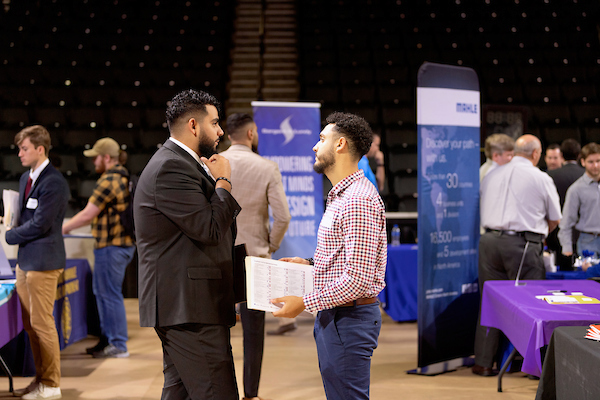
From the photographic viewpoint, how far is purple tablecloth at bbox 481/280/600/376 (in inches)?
94.0

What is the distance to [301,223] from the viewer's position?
500 cm

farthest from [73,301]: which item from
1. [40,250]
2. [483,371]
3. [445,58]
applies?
[445,58]

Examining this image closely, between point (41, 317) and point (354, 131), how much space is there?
2.26 meters

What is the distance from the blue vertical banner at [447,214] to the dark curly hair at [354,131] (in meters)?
1.83

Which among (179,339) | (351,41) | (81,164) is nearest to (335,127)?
(179,339)

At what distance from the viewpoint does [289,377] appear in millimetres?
3658

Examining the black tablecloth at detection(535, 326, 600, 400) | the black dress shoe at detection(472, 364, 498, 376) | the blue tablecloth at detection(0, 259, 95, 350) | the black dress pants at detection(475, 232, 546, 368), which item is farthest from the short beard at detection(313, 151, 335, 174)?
the blue tablecloth at detection(0, 259, 95, 350)

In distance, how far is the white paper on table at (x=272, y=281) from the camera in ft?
5.61

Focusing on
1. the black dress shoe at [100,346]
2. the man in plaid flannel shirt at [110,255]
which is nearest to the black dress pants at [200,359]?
the man in plaid flannel shirt at [110,255]

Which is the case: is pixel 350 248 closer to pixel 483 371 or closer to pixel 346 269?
pixel 346 269

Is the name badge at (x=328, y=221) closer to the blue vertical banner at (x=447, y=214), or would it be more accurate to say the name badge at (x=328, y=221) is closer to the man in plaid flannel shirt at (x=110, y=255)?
the blue vertical banner at (x=447, y=214)

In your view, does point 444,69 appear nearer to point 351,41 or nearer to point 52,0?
point 351,41

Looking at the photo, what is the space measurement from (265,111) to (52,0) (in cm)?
728

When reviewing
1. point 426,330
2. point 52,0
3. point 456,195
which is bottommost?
point 426,330
